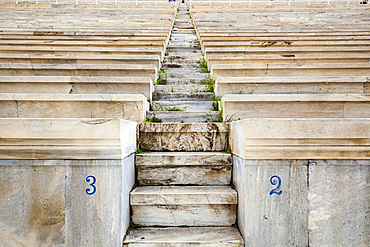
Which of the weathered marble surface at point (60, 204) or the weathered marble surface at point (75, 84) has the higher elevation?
the weathered marble surface at point (75, 84)

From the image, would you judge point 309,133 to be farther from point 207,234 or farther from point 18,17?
point 18,17

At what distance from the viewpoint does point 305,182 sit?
1839mm

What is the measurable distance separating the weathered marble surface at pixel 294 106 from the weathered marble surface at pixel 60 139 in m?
1.47

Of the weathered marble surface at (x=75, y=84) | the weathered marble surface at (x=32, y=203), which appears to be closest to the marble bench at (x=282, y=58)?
the weathered marble surface at (x=75, y=84)

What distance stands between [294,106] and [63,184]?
241 cm

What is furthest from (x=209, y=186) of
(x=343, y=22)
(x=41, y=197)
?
(x=343, y=22)

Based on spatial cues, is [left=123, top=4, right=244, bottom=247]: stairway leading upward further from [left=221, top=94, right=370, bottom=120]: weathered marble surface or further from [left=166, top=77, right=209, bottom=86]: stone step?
[left=166, top=77, right=209, bottom=86]: stone step

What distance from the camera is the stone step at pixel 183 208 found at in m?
2.06

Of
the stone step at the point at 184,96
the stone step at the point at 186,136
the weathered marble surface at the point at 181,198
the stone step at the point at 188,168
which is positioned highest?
the stone step at the point at 184,96

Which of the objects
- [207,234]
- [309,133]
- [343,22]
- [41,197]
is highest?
[343,22]

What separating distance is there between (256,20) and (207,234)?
824cm

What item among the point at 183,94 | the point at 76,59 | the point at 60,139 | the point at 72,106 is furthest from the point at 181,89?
the point at 60,139

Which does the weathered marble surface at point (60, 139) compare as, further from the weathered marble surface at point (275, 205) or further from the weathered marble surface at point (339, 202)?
the weathered marble surface at point (339, 202)

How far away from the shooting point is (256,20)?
340 inches
